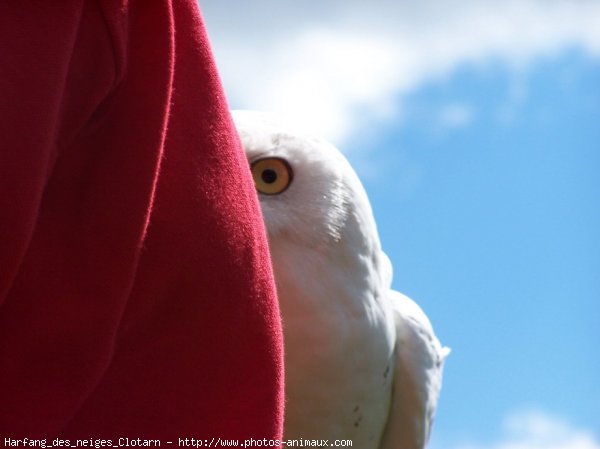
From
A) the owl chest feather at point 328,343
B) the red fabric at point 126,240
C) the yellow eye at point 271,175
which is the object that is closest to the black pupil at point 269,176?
the yellow eye at point 271,175

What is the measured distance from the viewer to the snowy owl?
1.72m

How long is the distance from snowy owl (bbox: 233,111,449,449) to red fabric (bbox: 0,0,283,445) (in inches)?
37.5

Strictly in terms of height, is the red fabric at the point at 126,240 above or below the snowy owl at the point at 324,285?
below

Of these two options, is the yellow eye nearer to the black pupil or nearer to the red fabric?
the black pupil

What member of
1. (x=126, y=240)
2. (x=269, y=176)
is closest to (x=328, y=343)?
(x=269, y=176)

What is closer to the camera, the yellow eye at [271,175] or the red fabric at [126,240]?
the red fabric at [126,240]

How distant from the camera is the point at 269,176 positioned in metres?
1.78

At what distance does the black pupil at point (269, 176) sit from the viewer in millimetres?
1771

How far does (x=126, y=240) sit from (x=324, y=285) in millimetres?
1086

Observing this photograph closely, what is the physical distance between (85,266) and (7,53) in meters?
0.14

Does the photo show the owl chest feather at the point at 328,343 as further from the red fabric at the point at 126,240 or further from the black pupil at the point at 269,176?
the red fabric at the point at 126,240

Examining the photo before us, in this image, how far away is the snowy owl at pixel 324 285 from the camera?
1722 millimetres

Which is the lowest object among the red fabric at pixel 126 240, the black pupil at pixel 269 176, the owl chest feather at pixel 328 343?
the red fabric at pixel 126 240

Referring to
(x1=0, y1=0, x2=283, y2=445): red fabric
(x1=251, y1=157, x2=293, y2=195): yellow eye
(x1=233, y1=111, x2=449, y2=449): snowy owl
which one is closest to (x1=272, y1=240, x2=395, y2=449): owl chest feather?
(x1=233, y1=111, x2=449, y2=449): snowy owl
